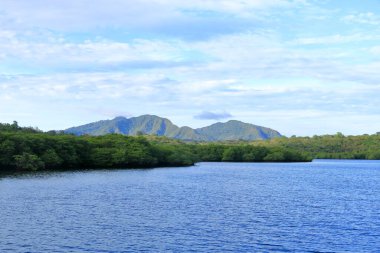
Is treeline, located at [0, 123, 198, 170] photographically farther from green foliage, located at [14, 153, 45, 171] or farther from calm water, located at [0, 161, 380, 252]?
calm water, located at [0, 161, 380, 252]

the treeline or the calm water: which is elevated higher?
the treeline

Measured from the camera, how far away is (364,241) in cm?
4269

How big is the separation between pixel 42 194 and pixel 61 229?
29.3 meters

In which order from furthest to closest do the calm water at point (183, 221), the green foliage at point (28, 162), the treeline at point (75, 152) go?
the treeline at point (75, 152) → the green foliage at point (28, 162) → the calm water at point (183, 221)

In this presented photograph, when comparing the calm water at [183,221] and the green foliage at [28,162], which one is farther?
the green foliage at [28,162]

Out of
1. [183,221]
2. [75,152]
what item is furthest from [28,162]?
[183,221]

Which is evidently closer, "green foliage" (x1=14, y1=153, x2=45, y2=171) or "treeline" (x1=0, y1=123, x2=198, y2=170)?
"green foliage" (x1=14, y1=153, x2=45, y2=171)

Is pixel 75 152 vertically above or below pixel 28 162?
above

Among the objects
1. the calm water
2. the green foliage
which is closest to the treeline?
the green foliage

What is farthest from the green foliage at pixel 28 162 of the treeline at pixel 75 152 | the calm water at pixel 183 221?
the calm water at pixel 183 221

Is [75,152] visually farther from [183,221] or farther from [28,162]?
[183,221]

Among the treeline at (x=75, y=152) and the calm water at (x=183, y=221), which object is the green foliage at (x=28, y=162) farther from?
the calm water at (x=183, y=221)

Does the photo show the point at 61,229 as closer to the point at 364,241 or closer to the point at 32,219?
the point at 32,219

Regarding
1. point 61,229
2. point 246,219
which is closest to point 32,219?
point 61,229
